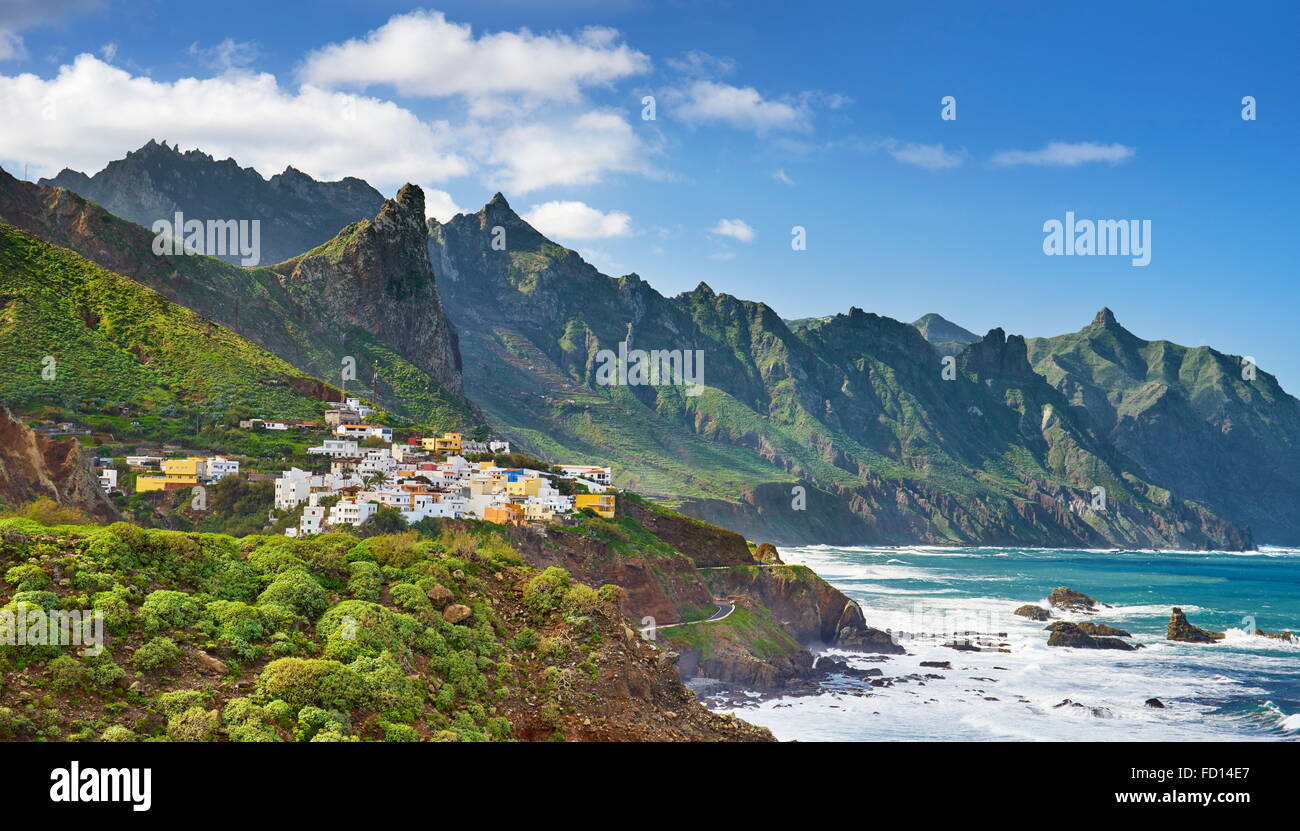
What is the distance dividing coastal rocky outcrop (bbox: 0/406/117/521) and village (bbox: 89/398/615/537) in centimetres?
1859

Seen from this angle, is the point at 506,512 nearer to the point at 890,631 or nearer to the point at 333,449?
the point at 333,449

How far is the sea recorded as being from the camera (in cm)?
5550

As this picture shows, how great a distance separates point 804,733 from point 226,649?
41842 millimetres

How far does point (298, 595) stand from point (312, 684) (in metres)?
4.61

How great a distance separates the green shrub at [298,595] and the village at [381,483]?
45.9 metres

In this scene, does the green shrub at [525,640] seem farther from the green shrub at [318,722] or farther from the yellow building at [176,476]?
the yellow building at [176,476]

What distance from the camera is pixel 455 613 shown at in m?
23.1

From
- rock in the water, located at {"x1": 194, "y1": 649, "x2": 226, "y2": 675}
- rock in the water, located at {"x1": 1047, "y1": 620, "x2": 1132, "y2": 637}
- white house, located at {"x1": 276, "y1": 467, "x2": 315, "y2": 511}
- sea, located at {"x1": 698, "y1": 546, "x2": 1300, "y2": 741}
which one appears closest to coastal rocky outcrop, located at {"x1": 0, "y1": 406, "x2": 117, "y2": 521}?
white house, located at {"x1": 276, "y1": 467, "x2": 315, "y2": 511}

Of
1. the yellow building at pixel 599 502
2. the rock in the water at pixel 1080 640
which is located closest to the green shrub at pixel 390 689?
the yellow building at pixel 599 502

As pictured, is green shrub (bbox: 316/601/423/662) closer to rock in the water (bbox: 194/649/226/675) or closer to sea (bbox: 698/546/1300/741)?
rock in the water (bbox: 194/649/226/675)

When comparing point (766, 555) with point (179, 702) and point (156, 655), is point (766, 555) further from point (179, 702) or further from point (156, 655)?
point (179, 702)

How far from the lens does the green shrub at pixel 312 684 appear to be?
1733 cm

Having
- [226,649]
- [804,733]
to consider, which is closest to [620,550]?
[804,733]
